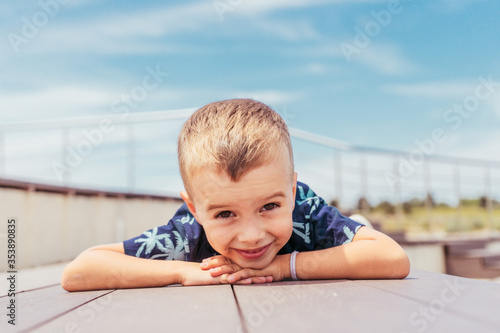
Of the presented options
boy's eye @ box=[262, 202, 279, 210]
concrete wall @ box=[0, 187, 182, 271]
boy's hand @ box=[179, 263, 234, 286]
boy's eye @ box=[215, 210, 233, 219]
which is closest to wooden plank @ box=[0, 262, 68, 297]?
concrete wall @ box=[0, 187, 182, 271]

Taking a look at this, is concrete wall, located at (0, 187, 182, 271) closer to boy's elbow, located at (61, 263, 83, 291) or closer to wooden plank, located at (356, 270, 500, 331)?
boy's elbow, located at (61, 263, 83, 291)

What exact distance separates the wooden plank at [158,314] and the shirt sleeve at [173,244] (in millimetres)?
355

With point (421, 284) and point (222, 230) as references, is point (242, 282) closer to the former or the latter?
point (222, 230)

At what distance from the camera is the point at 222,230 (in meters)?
1.47

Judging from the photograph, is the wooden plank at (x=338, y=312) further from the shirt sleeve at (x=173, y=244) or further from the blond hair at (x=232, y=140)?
the shirt sleeve at (x=173, y=244)

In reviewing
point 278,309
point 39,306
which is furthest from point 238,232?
point 39,306

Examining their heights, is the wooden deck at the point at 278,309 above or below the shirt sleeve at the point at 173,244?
below

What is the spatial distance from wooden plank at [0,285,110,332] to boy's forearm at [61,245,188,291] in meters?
0.05

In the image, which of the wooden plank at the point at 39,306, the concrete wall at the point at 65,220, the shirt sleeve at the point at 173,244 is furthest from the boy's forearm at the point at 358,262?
the concrete wall at the point at 65,220

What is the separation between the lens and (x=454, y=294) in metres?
1.29

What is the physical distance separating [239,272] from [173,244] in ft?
1.32

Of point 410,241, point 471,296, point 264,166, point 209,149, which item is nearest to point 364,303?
point 471,296

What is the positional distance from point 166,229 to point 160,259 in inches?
5.8

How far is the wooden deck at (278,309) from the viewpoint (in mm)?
920
